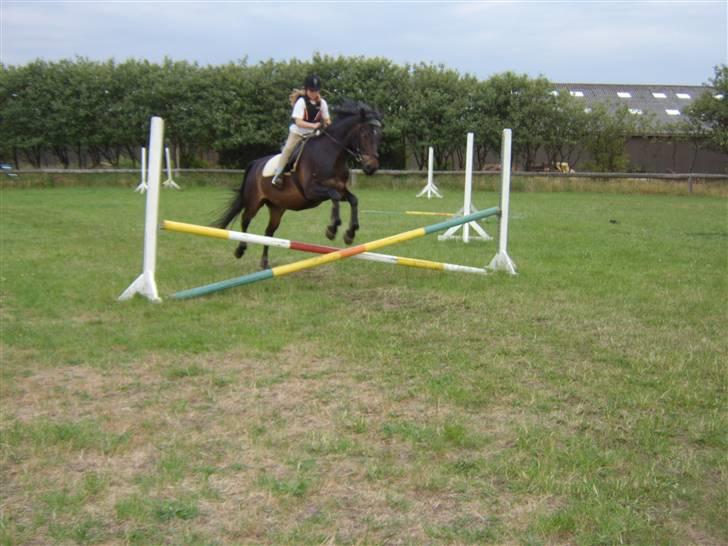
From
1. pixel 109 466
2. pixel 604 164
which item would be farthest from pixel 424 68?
pixel 109 466

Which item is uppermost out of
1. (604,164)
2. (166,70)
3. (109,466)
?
(166,70)

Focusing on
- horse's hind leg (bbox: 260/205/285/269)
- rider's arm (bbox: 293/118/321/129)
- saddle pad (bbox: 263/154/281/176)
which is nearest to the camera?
rider's arm (bbox: 293/118/321/129)

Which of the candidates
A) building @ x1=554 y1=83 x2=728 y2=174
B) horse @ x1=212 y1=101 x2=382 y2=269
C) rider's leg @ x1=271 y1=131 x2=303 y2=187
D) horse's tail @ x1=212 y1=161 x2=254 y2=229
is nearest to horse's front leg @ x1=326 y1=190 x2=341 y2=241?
horse @ x1=212 y1=101 x2=382 y2=269

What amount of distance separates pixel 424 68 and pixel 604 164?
8.46 metres

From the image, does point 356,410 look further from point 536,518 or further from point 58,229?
point 58,229

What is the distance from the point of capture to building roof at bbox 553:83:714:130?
40.6 m

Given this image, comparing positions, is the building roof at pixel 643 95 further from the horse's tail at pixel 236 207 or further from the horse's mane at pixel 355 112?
the horse's mane at pixel 355 112

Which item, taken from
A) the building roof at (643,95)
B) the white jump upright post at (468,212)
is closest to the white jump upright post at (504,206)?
the white jump upright post at (468,212)

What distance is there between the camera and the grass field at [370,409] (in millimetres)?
2793

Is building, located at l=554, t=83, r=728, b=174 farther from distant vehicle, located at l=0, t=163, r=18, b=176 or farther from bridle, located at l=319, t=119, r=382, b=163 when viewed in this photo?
bridle, located at l=319, t=119, r=382, b=163

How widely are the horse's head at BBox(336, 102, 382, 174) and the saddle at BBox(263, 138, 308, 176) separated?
0.59 metres

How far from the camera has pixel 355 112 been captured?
25.5 ft

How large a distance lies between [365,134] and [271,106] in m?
23.1

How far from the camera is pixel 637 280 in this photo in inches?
307
